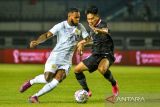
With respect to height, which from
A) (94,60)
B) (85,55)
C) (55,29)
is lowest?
(85,55)

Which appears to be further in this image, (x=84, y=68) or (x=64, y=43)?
(x=84, y=68)

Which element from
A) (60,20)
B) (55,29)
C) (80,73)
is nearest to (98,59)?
(80,73)

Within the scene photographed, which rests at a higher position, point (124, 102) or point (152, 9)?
point (124, 102)

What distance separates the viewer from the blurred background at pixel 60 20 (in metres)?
39.9

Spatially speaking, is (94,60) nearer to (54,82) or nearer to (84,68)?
(84,68)

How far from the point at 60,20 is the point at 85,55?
6.86 meters

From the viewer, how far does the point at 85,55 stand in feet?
126

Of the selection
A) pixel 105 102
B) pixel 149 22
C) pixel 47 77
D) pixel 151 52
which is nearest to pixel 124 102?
pixel 105 102

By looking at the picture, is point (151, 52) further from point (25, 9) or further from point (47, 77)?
point (47, 77)

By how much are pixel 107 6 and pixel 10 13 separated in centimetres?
805

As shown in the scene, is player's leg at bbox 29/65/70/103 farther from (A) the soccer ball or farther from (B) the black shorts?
(B) the black shorts

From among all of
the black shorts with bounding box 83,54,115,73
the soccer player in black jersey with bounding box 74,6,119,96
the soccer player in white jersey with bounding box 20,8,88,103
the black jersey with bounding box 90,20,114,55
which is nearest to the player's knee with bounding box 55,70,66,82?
the soccer player in white jersey with bounding box 20,8,88,103

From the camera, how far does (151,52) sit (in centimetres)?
3916

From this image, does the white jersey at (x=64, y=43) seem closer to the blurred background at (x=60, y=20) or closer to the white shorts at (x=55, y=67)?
the white shorts at (x=55, y=67)
